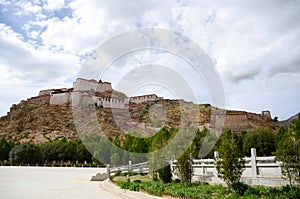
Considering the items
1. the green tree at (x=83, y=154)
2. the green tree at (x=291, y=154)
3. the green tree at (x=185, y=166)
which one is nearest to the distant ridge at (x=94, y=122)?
the green tree at (x=83, y=154)

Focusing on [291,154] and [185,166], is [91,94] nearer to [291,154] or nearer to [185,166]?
[185,166]

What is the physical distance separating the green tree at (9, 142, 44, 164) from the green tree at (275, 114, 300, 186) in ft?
132

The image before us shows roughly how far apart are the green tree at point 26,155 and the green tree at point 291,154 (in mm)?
40123

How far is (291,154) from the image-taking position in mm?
6645

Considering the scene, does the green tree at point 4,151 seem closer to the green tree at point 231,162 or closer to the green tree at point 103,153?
the green tree at point 103,153

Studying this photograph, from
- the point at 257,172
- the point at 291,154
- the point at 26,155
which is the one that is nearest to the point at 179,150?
the point at 257,172

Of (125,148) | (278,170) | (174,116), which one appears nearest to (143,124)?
(174,116)

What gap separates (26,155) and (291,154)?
4040 centimetres

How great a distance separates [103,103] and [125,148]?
41.9 m

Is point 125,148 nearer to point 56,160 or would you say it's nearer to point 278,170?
point 56,160

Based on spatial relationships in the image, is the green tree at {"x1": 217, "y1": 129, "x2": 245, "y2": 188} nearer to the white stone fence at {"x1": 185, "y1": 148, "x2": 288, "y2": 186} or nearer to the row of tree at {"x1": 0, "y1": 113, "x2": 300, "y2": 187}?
the row of tree at {"x1": 0, "y1": 113, "x2": 300, "y2": 187}

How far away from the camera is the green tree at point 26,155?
134ft

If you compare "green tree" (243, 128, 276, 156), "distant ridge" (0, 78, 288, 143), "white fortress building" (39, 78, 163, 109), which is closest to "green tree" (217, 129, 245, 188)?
"green tree" (243, 128, 276, 156)

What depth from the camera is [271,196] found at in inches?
248
